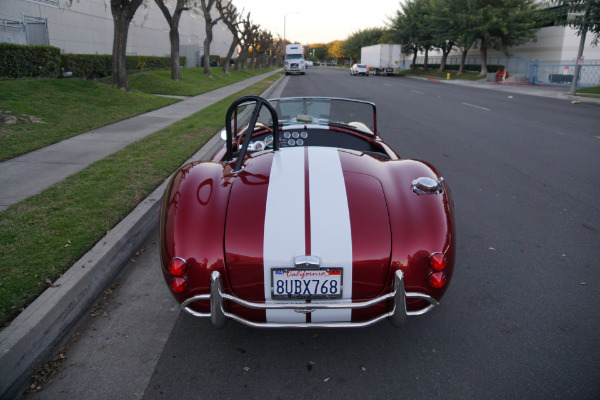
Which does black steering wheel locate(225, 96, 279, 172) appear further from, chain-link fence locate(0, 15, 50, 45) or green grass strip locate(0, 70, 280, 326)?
chain-link fence locate(0, 15, 50, 45)

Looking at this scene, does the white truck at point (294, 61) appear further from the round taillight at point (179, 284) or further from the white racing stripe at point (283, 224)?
the round taillight at point (179, 284)

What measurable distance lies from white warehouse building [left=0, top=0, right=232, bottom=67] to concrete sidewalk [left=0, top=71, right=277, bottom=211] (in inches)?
362

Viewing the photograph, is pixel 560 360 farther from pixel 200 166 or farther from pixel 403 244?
pixel 200 166

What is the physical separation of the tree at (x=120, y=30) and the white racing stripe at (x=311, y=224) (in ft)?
46.3

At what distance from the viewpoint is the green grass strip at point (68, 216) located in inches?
122

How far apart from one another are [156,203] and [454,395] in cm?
359

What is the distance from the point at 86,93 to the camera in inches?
501

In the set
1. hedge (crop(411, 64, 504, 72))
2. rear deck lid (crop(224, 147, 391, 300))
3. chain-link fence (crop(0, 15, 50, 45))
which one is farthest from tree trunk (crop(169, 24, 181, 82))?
hedge (crop(411, 64, 504, 72))

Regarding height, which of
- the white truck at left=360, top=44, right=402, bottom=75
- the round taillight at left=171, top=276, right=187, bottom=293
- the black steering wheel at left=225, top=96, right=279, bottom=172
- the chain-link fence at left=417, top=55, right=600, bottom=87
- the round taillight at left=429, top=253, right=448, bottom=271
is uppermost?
the white truck at left=360, top=44, right=402, bottom=75

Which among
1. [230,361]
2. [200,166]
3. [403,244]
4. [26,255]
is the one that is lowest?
[230,361]

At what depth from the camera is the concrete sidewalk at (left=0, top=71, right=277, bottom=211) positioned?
5262 millimetres

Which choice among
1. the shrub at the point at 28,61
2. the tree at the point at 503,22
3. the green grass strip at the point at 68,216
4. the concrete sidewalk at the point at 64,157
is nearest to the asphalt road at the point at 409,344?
the green grass strip at the point at 68,216

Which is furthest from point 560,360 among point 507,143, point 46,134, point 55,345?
point 46,134

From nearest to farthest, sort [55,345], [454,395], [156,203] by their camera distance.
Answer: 1. [454,395]
2. [55,345]
3. [156,203]
